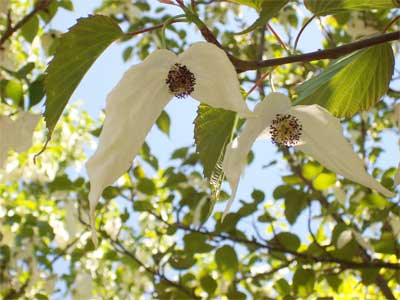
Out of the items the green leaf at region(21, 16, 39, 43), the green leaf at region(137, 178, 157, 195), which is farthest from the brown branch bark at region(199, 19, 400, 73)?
the green leaf at region(137, 178, 157, 195)

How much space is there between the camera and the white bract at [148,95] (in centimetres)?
45

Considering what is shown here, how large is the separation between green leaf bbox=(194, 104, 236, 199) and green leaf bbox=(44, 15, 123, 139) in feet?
0.41

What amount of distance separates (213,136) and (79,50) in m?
0.16

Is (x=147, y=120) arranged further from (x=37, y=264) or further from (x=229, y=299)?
(x=37, y=264)

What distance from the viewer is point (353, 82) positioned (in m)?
0.67

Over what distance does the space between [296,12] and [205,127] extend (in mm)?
2349

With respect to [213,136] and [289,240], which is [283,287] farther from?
[213,136]

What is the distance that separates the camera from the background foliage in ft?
2.09

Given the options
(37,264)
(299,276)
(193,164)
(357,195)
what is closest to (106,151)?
(299,276)

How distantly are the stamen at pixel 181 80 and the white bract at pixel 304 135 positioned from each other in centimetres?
6

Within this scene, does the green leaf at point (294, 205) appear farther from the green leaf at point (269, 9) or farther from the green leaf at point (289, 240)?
the green leaf at point (269, 9)

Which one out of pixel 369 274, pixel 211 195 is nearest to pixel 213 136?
pixel 211 195

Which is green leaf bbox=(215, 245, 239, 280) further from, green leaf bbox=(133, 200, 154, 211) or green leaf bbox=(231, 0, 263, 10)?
green leaf bbox=(231, 0, 263, 10)

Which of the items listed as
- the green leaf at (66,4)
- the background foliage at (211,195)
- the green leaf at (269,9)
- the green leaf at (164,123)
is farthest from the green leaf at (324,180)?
the green leaf at (269,9)
